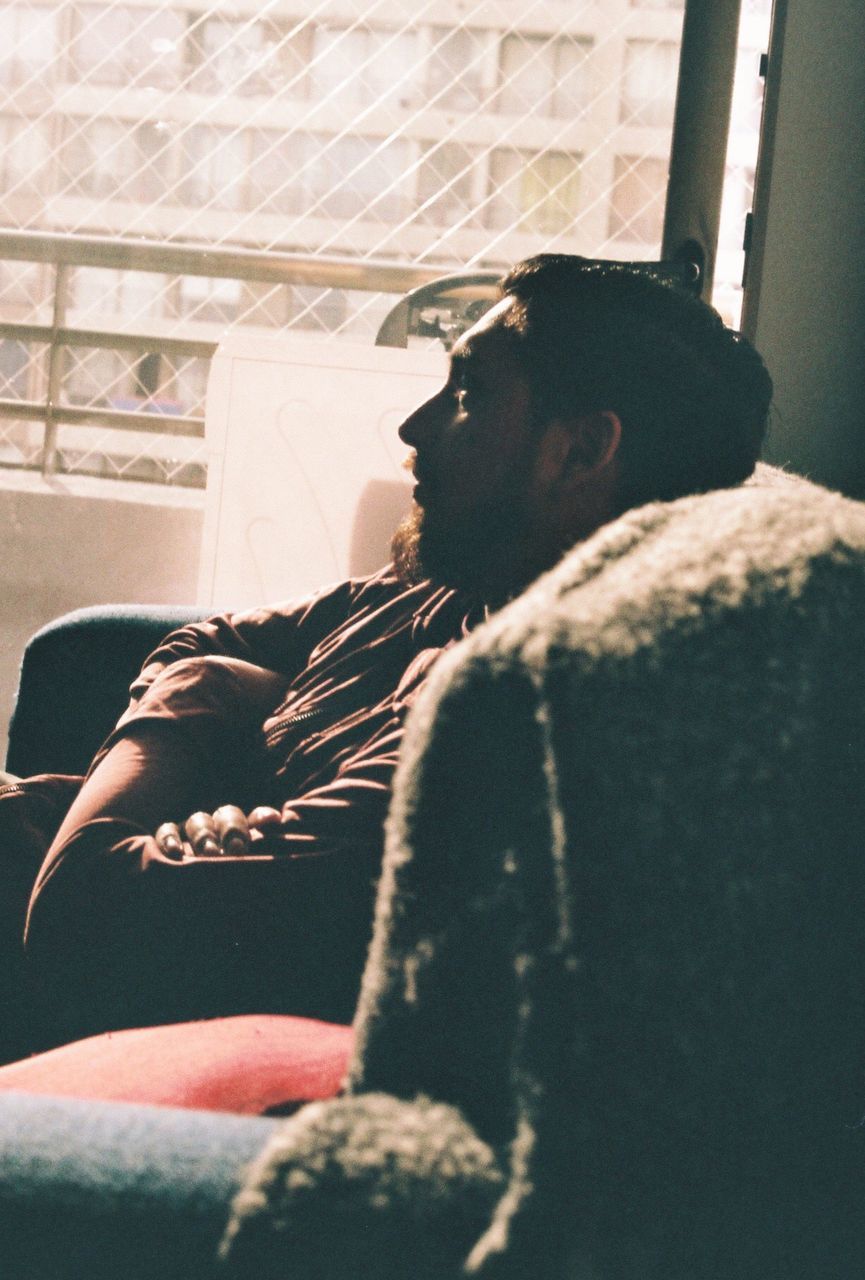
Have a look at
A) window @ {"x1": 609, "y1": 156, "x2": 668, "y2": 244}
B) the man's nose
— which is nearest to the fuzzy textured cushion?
the man's nose

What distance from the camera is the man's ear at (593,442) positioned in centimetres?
116

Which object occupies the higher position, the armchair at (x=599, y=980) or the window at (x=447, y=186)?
the window at (x=447, y=186)

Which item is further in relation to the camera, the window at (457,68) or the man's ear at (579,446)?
the window at (457,68)

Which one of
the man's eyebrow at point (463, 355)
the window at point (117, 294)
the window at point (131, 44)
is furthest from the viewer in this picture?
the window at point (131, 44)

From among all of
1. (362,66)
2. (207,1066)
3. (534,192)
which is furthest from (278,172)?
(207,1066)

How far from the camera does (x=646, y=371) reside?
1182mm

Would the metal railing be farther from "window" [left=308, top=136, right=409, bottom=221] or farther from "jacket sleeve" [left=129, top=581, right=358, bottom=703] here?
"jacket sleeve" [left=129, top=581, right=358, bottom=703]

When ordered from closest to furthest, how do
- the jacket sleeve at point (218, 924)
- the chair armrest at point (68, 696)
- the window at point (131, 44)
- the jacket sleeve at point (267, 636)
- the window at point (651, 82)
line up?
1. the jacket sleeve at point (218, 924)
2. the jacket sleeve at point (267, 636)
3. the chair armrest at point (68, 696)
4. the window at point (651, 82)
5. the window at point (131, 44)

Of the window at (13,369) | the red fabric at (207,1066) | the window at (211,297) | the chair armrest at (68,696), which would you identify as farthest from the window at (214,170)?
the red fabric at (207,1066)

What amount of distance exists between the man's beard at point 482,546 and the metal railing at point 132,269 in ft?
4.32

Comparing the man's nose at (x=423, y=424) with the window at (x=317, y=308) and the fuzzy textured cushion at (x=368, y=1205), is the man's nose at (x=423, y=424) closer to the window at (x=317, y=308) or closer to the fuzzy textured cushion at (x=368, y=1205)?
the fuzzy textured cushion at (x=368, y=1205)

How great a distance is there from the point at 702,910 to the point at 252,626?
1.03 metres

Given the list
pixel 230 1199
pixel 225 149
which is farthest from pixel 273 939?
pixel 225 149

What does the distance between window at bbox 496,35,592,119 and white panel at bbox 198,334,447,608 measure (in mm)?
774
